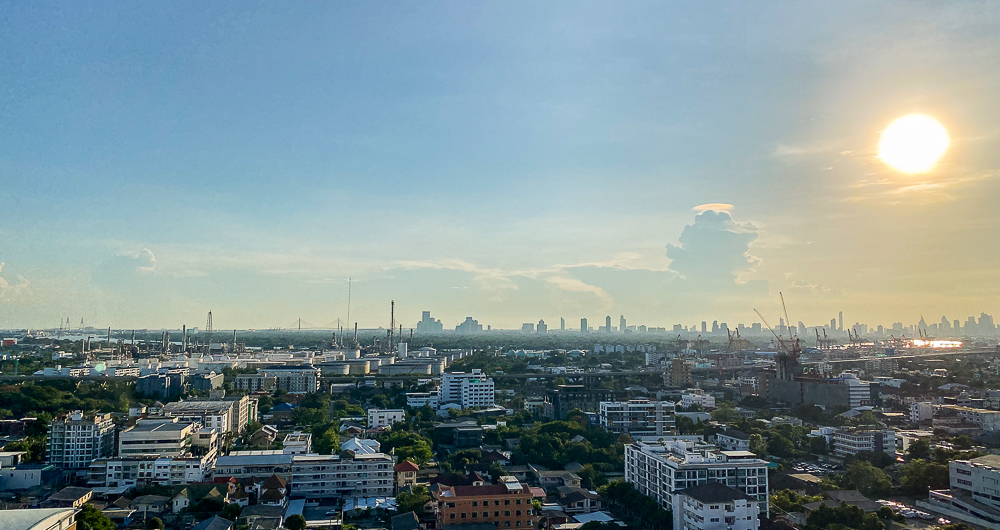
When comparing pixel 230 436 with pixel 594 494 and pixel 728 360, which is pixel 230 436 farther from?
pixel 728 360

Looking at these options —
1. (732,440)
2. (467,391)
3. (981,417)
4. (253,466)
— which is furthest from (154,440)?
(981,417)

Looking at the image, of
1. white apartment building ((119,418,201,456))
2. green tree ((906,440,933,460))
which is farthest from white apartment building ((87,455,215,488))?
green tree ((906,440,933,460))

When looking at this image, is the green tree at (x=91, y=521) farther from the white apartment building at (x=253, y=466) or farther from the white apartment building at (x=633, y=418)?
the white apartment building at (x=633, y=418)

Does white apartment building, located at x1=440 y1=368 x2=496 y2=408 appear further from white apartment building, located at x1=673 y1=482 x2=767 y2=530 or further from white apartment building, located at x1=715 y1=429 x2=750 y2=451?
white apartment building, located at x1=673 y1=482 x2=767 y2=530

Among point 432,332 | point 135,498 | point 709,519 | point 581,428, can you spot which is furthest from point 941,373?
point 432,332

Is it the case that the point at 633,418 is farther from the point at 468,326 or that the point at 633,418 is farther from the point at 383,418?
the point at 468,326

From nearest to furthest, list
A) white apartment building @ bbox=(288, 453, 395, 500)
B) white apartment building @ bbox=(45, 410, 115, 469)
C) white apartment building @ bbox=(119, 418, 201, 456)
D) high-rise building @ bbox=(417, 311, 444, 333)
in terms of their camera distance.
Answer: white apartment building @ bbox=(288, 453, 395, 500), white apartment building @ bbox=(119, 418, 201, 456), white apartment building @ bbox=(45, 410, 115, 469), high-rise building @ bbox=(417, 311, 444, 333)

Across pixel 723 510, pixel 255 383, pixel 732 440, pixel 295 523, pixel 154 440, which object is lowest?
pixel 295 523
